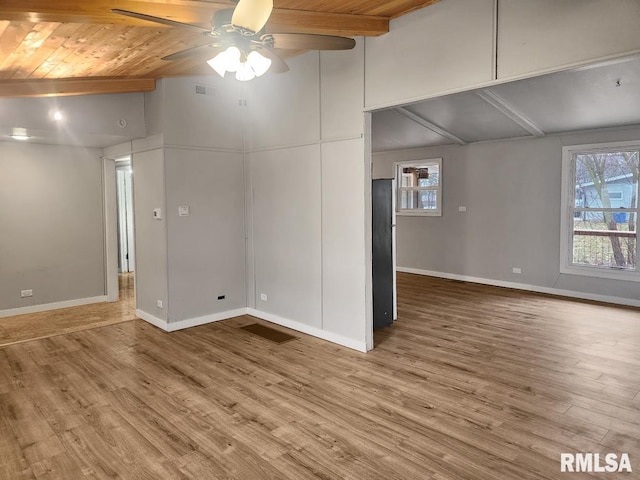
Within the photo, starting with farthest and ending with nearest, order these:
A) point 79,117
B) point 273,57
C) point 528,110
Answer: point 528,110 → point 79,117 → point 273,57

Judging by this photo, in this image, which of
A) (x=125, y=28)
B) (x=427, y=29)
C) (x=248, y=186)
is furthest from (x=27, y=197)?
(x=427, y=29)

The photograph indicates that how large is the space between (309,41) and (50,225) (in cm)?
496

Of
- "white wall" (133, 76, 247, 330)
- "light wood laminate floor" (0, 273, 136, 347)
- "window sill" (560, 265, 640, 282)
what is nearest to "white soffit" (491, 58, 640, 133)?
"window sill" (560, 265, 640, 282)

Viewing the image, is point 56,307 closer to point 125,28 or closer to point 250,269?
point 250,269

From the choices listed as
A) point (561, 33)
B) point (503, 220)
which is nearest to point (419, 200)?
point (503, 220)

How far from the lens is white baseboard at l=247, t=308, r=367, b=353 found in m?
4.36

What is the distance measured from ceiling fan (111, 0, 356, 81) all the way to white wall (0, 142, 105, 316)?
4.12 metres

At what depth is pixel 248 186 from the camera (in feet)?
18.2

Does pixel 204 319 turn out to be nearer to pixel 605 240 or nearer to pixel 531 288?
pixel 531 288

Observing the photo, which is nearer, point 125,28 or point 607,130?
point 125,28

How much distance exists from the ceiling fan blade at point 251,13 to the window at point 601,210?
5.84 meters

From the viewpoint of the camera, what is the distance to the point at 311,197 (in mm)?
4746

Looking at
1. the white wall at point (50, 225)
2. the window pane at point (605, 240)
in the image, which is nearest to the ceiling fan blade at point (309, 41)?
the white wall at point (50, 225)

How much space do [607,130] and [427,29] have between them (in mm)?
4076
